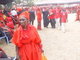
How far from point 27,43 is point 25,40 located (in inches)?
3.0

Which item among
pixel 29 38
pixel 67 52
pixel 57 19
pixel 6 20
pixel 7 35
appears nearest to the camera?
pixel 29 38

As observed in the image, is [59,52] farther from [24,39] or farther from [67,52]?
[24,39]

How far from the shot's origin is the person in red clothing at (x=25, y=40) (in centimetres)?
545

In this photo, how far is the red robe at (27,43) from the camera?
17.9ft

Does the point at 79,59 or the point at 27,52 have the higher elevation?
the point at 27,52

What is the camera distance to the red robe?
545 cm

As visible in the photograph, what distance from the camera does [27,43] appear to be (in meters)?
5.49

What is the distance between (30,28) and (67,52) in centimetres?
475

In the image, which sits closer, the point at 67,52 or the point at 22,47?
the point at 22,47

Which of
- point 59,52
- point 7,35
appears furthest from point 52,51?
point 7,35

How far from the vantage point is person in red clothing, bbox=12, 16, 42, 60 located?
17.9 feet

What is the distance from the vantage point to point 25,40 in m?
5.46

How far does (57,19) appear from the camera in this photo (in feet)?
62.7

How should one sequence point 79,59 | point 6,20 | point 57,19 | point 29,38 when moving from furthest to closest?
point 57,19, point 6,20, point 79,59, point 29,38
